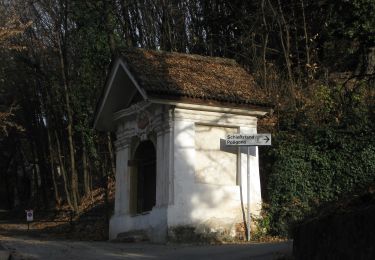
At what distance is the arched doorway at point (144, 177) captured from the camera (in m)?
20.3

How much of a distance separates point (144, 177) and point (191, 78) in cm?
372

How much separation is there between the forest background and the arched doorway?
3.33 meters

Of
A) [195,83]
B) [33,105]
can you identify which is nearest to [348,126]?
[195,83]

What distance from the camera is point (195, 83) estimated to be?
1881 cm

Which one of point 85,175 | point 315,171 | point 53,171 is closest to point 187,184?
point 315,171

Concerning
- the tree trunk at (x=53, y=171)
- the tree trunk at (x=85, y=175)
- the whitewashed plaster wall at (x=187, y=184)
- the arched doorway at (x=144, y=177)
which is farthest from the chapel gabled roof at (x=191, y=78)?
the tree trunk at (x=53, y=171)

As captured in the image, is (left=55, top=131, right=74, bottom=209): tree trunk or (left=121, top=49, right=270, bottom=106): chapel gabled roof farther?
(left=55, top=131, right=74, bottom=209): tree trunk

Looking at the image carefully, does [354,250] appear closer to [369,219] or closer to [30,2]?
[369,219]

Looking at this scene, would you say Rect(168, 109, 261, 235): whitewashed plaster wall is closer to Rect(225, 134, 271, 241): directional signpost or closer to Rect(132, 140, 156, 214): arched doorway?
Rect(225, 134, 271, 241): directional signpost

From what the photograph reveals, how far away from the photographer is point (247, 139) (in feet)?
59.0

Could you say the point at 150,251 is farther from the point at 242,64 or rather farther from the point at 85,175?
the point at 85,175

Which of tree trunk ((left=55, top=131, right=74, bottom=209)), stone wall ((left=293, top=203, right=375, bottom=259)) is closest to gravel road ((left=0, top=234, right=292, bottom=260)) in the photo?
stone wall ((left=293, top=203, right=375, bottom=259))

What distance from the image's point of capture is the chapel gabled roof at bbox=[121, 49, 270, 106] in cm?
1805

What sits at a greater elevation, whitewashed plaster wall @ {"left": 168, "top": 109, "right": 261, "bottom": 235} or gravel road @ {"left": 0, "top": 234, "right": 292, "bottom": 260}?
whitewashed plaster wall @ {"left": 168, "top": 109, "right": 261, "bottom": 235}
